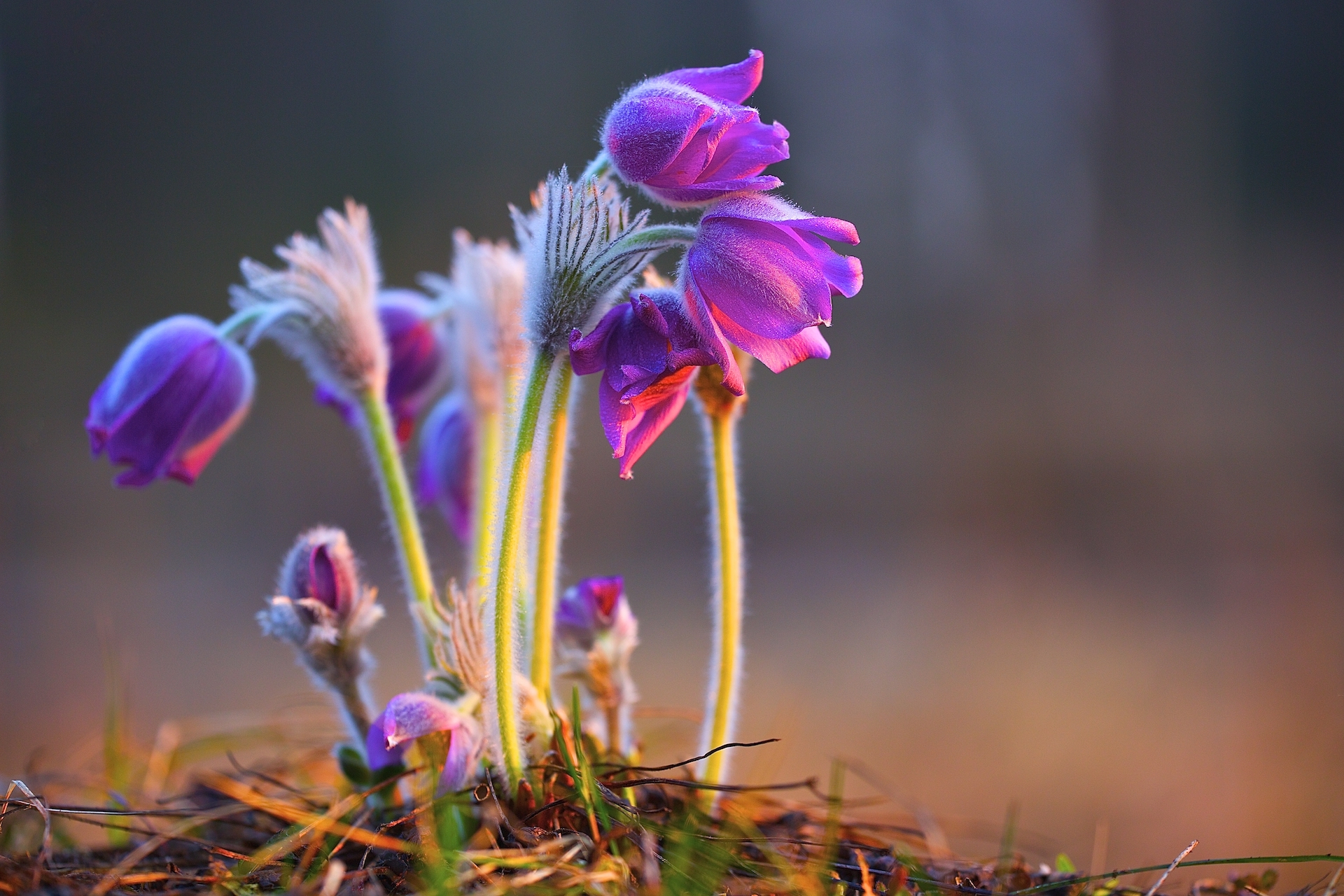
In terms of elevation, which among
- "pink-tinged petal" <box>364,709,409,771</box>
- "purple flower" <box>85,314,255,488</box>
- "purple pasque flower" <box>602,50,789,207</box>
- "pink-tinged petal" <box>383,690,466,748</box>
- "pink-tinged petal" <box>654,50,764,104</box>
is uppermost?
"pink-tinged petal" <box>654,50,764,104</box>

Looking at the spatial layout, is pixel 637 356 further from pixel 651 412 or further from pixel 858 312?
pixel 858 312

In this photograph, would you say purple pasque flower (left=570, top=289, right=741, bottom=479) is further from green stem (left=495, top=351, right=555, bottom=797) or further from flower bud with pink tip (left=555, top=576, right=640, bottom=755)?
flower bud with pink tip (left=555, top=576, right=640, bottom=755)

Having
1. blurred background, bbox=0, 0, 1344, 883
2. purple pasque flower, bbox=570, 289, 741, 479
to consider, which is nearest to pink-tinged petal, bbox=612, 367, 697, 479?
purple pasque flower, bbox=570, 289, 741, 479

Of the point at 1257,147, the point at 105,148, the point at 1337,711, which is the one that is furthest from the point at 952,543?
the point at 105,148

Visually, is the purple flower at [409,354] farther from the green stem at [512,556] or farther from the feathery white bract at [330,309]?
the green stem at [512,556]

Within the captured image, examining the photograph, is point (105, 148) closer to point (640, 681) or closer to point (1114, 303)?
point (640, 681)

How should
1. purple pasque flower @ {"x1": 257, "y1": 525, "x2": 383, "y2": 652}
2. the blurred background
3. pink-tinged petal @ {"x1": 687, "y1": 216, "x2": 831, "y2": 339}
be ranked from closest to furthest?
pink-tinged petal @ {"x1": 687, "y1": 216, "x2": 831, "y2": 339} < purple pasque flower @ {"x1": 257, "y1": 525, "x2": 383, "y2": 652} < the blurred background
